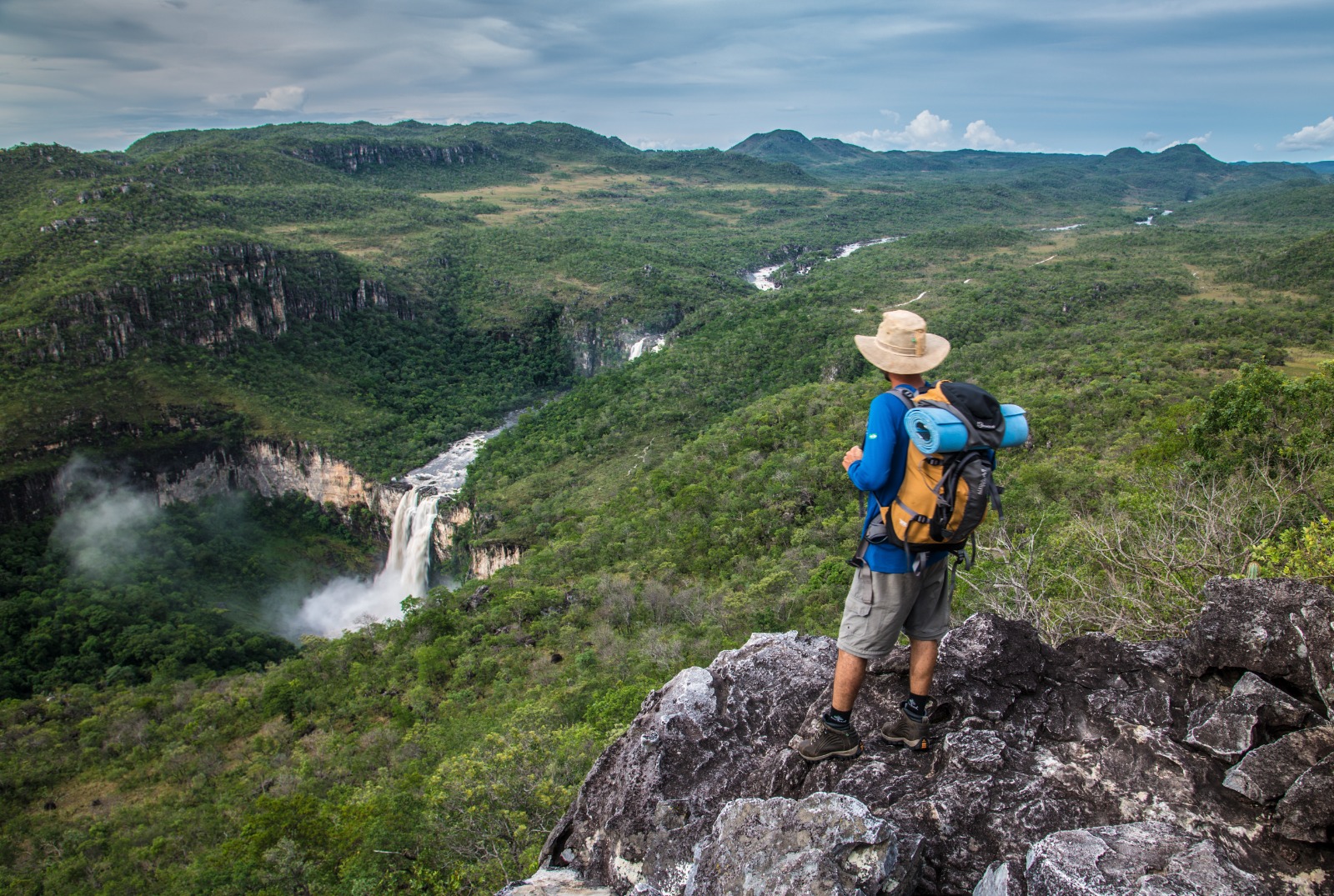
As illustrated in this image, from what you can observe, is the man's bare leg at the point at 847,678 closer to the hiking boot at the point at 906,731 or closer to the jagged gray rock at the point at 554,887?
the hiking boot at the point at 906,731

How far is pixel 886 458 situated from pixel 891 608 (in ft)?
3.53

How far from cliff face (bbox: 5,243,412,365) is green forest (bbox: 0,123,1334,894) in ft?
1.13

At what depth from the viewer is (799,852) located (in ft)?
13.0

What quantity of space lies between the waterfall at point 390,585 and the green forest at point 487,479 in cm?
214

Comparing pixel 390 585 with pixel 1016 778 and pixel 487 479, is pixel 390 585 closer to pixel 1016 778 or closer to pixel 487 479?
pixel 487 479

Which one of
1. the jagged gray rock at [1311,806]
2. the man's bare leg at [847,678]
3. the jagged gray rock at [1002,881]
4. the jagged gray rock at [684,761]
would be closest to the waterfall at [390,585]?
the jagged gray rock at [684,761]

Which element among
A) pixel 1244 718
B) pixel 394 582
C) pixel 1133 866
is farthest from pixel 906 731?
pixel 394 582

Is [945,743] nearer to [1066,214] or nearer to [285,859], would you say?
[285,859]

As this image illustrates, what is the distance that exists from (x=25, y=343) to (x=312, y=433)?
1931 centimetres

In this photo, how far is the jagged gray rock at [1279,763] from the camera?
150 inches

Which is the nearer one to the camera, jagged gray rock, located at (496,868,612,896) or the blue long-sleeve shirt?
the blue long-sleeve shirt

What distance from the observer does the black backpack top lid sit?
13.9 feet

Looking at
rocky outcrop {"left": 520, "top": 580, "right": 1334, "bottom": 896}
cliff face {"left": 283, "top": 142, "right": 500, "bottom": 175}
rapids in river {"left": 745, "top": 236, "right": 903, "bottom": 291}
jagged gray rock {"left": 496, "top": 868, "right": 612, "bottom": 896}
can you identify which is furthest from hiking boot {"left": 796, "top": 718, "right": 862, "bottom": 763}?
cliff face {"left": 283, "top": 142, "right": 500, "bottom": 175}

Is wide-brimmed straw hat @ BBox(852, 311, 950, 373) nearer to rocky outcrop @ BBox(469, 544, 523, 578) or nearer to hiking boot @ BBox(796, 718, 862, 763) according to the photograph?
hiking boot @ BBox(796, 718, 862, 763)
